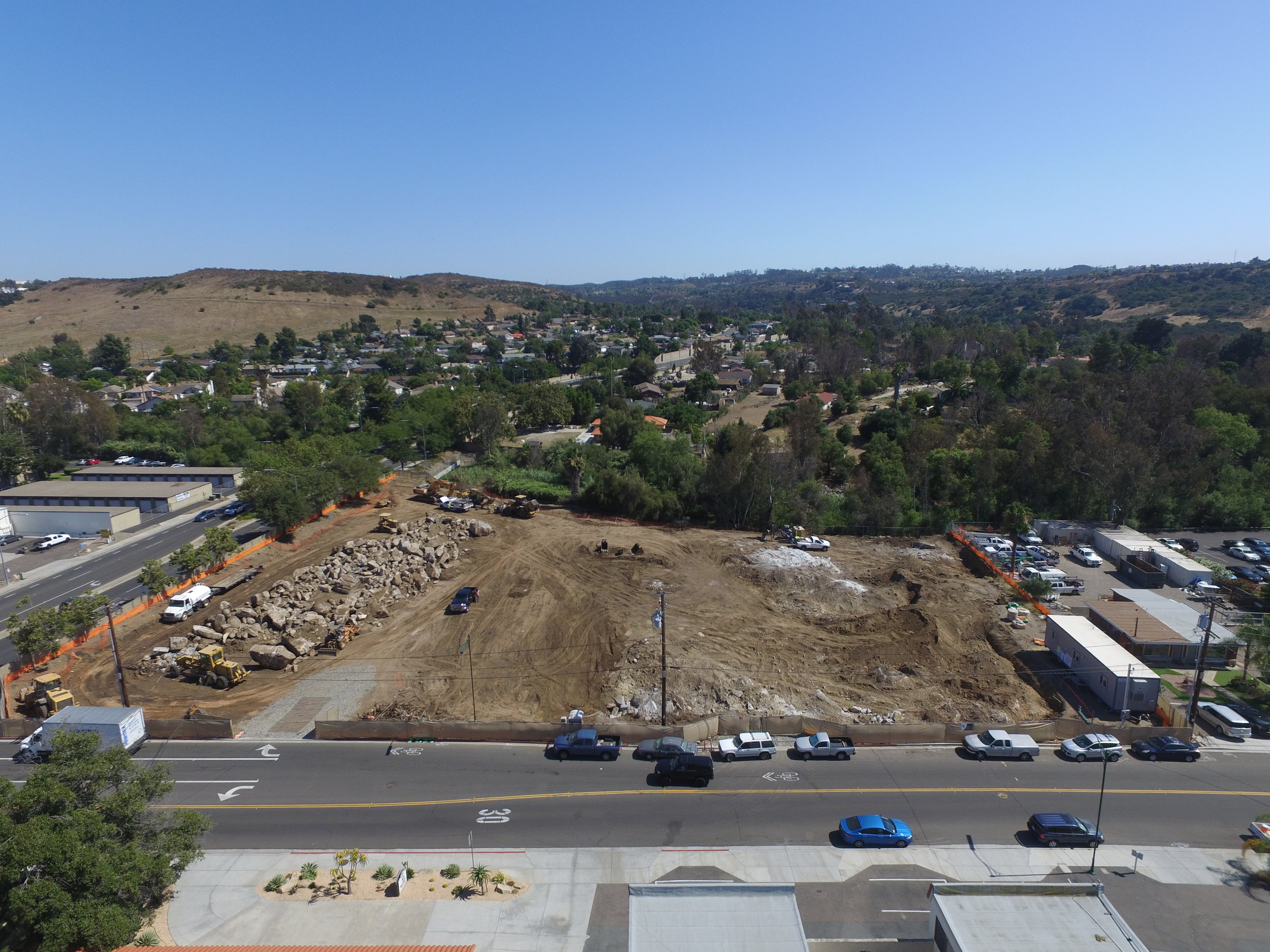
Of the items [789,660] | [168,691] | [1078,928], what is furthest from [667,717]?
[168,691]

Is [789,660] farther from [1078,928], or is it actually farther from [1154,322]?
[1154,322]

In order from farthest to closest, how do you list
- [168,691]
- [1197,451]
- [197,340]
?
[197,340] < [1197,451] < [168,691]

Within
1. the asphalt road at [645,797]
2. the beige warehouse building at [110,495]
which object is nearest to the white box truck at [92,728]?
the asphalt road at [645,797]

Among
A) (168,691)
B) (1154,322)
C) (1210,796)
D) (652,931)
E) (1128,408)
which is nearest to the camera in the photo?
(652,931)

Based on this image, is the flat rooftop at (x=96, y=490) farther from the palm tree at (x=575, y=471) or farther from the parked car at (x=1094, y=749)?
the parked car at (x=1094, y=749)

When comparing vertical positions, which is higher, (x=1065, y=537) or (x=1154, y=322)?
(x=1154, y=322)

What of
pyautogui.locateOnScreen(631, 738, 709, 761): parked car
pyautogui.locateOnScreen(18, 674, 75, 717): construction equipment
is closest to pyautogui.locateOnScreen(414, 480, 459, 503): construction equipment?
pyautogui.locateOnScreen(18, 674, 75, 717): construction equipment

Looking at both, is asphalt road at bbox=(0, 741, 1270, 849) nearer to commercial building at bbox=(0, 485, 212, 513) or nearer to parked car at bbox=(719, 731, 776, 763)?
parked car at bbox=(719, 731, 776, 763)

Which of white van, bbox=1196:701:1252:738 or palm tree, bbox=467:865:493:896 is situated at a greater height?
palm tree, bbox=467:865:493:896
